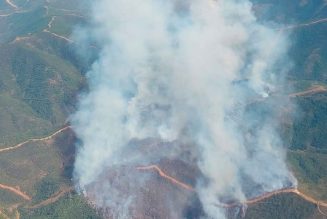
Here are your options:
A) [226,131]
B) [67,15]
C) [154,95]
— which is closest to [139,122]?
[154,95]

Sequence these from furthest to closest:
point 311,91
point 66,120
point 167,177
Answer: point 66,120, point 311,91, point 167,177

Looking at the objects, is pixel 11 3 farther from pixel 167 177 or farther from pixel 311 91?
pixel 167 177

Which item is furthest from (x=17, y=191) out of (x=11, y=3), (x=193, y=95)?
(x=11, y=3)

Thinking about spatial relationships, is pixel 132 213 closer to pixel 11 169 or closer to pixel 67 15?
pixel 11 169

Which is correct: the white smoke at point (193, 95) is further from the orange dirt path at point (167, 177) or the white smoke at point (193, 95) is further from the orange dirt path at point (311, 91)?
the orange dirt path at point (311, 91)

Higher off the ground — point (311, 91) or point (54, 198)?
point (311, 91)

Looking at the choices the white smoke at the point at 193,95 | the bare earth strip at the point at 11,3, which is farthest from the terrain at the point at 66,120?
the bare earth strip at the point at 11,3
